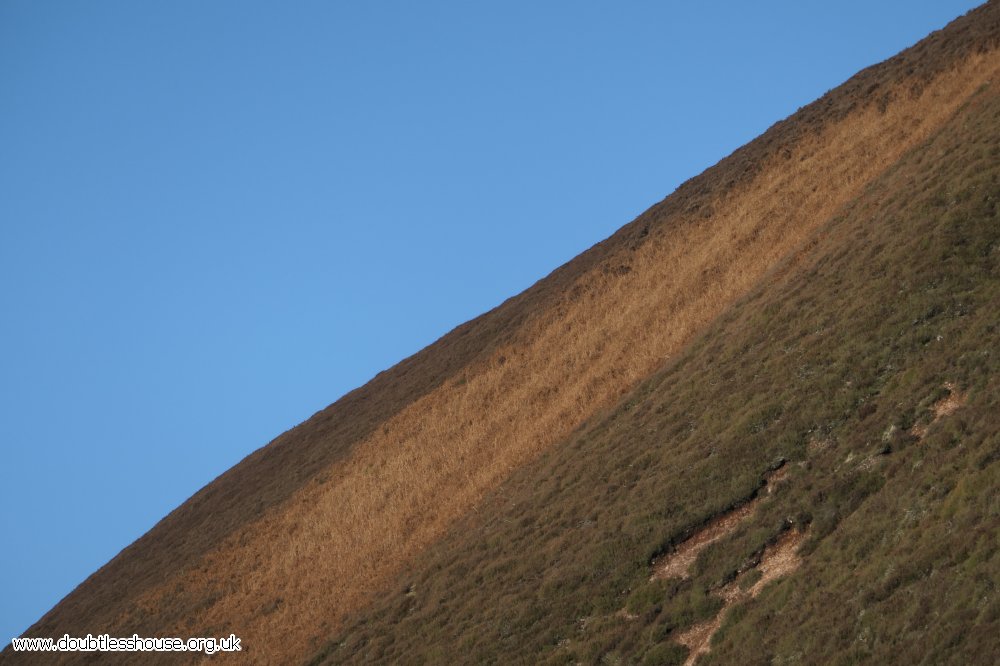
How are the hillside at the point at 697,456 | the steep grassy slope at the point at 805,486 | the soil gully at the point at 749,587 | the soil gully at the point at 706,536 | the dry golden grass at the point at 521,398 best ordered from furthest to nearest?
the dry golden grass at the point at 521,398 → the soil gully at the point at 706,536 → the soil gully at the point at 749,587 → the hillside at the point at 697,456 → the steep grassy slope at the point at 805,486

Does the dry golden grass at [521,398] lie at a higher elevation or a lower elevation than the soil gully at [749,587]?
higher

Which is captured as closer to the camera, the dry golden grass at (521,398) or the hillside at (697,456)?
the hillside at (697,456)

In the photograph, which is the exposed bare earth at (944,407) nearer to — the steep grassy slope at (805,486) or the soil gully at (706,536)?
the steep grassy slope at (805,486)

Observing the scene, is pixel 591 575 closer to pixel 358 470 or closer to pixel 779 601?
pixel 779 601

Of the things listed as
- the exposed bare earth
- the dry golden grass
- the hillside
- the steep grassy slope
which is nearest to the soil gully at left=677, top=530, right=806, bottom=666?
the hillside

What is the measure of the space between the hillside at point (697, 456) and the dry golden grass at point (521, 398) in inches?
5.6

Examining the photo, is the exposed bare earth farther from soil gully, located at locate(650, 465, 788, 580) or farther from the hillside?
soil gully, located at locate(650, 465, 788, 580)

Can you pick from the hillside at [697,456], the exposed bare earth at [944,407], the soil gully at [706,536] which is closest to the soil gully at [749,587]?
the hillside at [697,456]

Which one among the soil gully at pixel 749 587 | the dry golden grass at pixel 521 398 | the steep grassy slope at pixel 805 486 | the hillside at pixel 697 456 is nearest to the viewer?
the steep grassy slope at pixel 805 486

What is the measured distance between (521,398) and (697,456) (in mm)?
14503

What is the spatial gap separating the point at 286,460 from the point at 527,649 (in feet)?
94.0

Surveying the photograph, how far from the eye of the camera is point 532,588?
85.5ft


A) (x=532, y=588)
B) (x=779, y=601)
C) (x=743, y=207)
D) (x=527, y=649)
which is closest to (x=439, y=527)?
(x=532, y=588)

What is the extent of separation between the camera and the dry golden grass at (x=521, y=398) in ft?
115
